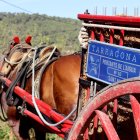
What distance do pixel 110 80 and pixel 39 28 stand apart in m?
59.7

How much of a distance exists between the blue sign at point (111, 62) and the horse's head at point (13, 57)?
2414 millimetres

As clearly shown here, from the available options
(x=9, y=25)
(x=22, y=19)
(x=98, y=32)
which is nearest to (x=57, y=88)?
(x=98, y=32)

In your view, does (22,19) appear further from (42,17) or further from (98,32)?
(98,32)

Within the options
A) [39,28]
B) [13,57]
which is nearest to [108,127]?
[13,57]

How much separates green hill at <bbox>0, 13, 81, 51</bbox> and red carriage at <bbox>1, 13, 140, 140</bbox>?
45319mm

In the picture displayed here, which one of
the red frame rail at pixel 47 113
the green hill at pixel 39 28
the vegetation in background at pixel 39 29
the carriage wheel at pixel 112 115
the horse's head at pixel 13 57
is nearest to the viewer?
the carriage wheel at pixel 112 115

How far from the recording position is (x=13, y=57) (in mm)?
5953

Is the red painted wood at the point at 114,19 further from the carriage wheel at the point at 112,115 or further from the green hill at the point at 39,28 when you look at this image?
the green hill at the point at 39,28

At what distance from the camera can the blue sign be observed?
2.87 metres

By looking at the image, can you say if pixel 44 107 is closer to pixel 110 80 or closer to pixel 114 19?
pixel 110 80

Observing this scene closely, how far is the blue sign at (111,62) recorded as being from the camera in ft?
9.41

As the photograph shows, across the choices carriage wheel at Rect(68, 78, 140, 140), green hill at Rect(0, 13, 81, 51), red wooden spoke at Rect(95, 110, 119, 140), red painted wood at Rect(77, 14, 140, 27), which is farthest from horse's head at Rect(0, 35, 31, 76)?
green hill at Rect(0, 13, 81, 51)

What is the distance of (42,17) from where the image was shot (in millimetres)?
74688

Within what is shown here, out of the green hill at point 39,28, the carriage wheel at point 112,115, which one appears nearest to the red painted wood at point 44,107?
the carriage wheel at point 112,115
